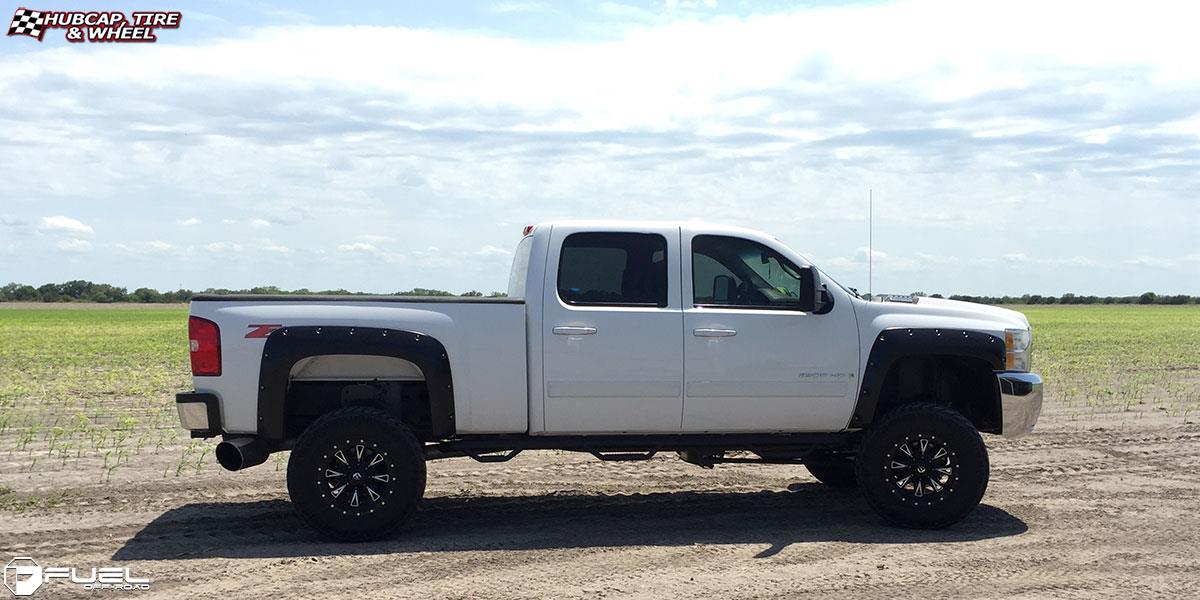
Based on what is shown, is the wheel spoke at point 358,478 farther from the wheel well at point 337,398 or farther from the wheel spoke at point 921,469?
the wheel spoke at point 921,469

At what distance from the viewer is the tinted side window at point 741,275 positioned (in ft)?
25.8

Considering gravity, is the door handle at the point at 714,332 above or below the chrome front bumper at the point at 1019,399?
above

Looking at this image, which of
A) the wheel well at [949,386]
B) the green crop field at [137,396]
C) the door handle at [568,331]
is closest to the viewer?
the door handle at [568,331]

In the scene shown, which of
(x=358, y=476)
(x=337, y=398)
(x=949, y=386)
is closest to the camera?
(x=358, y=476)

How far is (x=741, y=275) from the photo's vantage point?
26.0 feet

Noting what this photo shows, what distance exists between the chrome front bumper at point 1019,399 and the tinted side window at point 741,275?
1.59m

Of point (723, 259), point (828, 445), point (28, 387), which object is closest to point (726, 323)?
point (723, 259)

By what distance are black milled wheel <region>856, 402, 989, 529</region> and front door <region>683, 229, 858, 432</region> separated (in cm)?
35

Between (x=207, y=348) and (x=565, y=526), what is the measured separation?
8.72ft

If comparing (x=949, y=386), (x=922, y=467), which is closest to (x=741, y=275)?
(x=922, y=467)

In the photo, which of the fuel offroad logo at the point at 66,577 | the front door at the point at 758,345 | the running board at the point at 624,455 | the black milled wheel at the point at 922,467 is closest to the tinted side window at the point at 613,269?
the front door at the point at 758,345

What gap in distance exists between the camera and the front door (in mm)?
7695

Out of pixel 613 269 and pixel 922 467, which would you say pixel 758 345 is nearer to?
pixel 613 269

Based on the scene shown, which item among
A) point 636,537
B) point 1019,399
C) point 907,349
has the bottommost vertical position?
point 636,537
